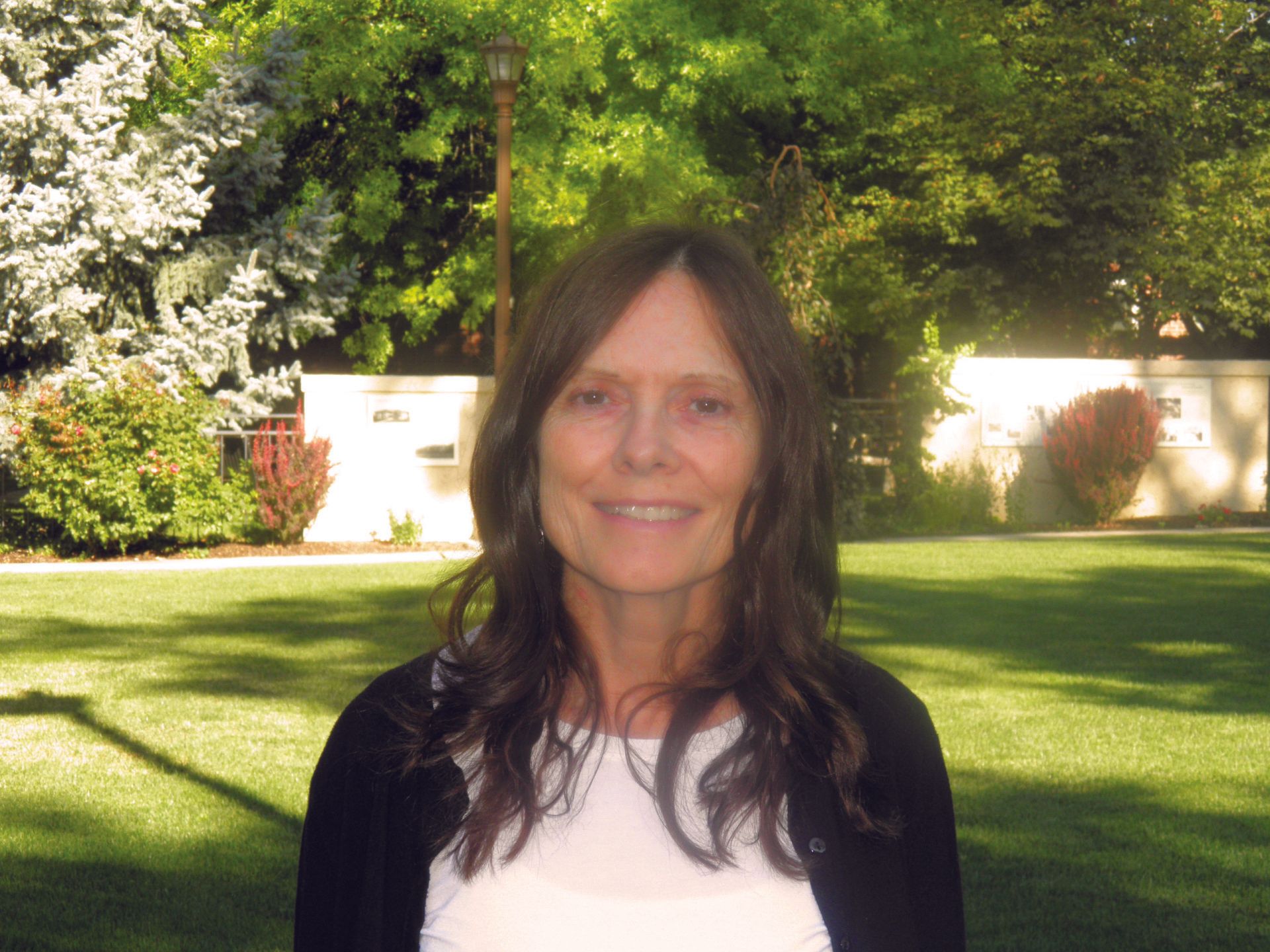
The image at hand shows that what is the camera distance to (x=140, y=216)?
2016 centimetres

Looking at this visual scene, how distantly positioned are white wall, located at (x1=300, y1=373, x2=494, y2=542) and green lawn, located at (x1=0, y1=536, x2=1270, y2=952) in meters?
5.48

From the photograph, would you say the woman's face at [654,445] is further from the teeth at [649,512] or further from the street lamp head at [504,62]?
the street lamp head at [504,62]

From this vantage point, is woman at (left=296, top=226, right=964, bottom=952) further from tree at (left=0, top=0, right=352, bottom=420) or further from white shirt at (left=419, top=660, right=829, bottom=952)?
tree at (left=0, top=0, right=352, bottom=420)

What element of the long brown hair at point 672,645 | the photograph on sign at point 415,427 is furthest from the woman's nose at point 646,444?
the photograph on sign at point 415,427

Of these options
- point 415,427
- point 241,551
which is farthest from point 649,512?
point 415,427

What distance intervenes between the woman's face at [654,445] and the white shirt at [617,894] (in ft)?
1.00

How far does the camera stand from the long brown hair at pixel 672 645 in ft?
6.82

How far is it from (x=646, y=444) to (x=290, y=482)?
1747 cm

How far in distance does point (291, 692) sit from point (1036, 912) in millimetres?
5126

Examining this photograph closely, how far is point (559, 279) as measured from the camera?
2.24 metres

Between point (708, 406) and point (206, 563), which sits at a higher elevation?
point (708, 406)

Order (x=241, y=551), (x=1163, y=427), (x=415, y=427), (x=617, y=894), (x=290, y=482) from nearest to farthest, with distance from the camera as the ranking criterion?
(x=617, y=894) < (x=241, y=551) < (x=290, y=482) < (x=415, y=427) < (x=1163, y=427)

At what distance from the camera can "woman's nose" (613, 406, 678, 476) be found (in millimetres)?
2098

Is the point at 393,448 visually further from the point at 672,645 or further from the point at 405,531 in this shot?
Answer: the point at 672,645
